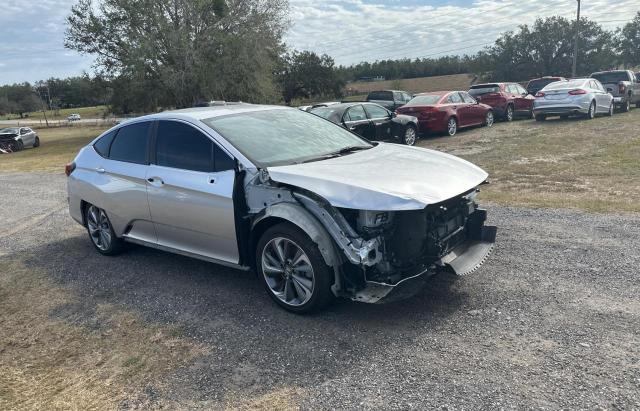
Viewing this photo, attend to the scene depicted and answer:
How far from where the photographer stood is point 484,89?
798 inches

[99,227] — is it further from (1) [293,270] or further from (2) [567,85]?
(2) [567,85]

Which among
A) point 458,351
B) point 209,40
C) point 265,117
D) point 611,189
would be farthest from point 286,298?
point 209,40

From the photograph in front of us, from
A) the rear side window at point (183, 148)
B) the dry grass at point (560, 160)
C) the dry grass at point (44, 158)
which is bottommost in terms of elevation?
the dry grass at point (44, 158)

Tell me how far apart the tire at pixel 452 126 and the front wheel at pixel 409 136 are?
1.85 meters

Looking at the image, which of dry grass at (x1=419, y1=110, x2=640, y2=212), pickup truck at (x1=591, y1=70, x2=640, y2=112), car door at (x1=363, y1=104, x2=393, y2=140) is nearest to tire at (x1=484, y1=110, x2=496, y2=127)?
dry grass at (x1=419, y1=110, x2=640, y2=212)

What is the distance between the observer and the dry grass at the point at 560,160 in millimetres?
7594

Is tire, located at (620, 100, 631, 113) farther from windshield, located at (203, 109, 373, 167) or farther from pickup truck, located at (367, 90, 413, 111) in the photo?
windshield, located at (203, 109, 373, 167)

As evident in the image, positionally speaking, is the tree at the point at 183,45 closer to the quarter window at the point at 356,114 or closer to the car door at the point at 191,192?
the quarter window at the point at 356,114

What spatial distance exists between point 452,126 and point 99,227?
13.0 m

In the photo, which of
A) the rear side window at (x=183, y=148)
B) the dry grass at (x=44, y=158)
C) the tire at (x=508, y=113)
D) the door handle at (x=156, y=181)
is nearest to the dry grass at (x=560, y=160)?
the tire at (x=508, y=113)

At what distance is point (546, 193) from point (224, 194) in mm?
5593

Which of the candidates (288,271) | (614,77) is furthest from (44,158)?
(614,77)

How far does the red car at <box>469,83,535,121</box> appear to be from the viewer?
1977 cm

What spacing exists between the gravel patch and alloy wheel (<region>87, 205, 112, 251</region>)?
31 cm
